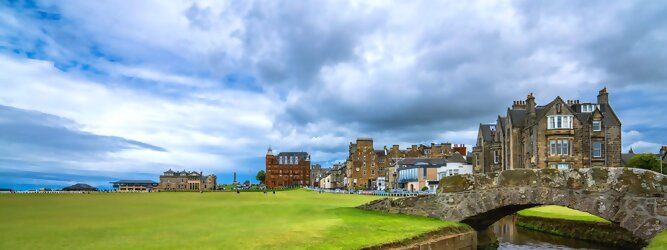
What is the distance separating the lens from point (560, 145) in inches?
2327

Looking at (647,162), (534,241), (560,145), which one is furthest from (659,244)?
(647,162)

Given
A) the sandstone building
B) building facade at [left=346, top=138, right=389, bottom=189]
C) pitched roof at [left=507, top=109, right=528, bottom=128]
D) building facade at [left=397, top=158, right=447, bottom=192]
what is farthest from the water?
building facade at [left=346, top=138, right=389, bottom=189]

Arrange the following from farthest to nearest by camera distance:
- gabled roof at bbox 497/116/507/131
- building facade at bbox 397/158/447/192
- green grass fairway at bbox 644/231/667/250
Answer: building facade at bbox 397/158/447/192
gabled roof at bbox 497/116/507/131
green grass fairway at bbox 644/231/667/250

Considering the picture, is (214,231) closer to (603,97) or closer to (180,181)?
(603,97)

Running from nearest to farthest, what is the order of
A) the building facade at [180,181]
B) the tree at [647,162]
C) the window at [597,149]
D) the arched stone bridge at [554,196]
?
1. the arched stone bridge at [554,196]
2. the window at [597,149]
3. the tree at [647,162]
4. the building facade at [180,181]

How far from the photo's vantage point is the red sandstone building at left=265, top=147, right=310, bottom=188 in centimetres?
19400

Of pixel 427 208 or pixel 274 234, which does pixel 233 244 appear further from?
pixel 427 208

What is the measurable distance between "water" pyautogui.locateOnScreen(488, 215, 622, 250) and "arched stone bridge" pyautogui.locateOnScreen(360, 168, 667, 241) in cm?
414

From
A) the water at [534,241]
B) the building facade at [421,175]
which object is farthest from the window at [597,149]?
the building facade at [421,175]

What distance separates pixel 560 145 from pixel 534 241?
34.6 m

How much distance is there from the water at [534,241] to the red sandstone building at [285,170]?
6412 inches

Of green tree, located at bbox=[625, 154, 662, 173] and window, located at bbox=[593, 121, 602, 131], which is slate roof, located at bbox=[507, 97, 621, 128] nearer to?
window, located at bbox=[593, 121, 602, 131]

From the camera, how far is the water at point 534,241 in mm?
26500

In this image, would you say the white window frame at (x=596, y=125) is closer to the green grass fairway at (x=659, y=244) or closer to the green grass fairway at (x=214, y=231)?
the green grass fairway at (x=214, y=231)
